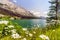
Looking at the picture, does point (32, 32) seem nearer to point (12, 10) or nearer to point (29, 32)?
point (29, 32)

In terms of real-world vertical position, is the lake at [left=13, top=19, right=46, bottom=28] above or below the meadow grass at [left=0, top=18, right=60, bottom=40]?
above

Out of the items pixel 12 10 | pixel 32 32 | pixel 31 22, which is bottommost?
pixel 32 32

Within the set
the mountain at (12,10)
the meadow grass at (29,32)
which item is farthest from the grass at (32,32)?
the mountain at (12,10)

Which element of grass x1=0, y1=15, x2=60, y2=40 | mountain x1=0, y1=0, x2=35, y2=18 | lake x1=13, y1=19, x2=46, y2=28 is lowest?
grass x1=0, y1=15, x2=60, y2=40

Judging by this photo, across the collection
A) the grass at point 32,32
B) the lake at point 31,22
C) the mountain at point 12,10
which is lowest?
the grass at point 32,32

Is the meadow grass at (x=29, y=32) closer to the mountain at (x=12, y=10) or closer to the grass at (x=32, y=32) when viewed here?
the grass at (x=32, y=32)

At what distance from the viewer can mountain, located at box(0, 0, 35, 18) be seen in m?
1.98

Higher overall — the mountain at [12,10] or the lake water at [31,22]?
the mountain at [12,10]

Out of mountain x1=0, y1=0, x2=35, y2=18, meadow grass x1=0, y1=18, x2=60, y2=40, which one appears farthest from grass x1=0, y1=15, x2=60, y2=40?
mountain x1=0, y1=0, x2=35, y2=18

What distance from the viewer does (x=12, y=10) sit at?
6.54 feet

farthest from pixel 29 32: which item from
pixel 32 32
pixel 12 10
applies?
pixel 12 10

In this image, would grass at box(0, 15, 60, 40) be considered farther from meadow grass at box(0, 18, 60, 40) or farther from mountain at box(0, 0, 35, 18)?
mountain at box(0, 0, 35, 18)

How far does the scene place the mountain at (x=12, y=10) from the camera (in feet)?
6.49

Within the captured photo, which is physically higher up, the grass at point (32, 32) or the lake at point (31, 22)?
the lake at point (31, 22)
